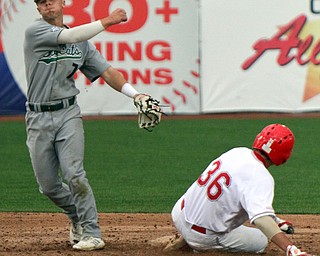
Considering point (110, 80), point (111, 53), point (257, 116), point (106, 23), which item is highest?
point (106, 23)

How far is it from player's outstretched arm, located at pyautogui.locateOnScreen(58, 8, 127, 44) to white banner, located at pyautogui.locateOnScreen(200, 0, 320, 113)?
1053 cm

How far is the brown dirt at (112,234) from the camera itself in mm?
7277

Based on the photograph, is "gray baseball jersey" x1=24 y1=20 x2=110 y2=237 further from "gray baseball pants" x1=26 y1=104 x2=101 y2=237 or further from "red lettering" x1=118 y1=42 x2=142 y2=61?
"red lettering" x1=118 y1=42 x2=142 y2=61

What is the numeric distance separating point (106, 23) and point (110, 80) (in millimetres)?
799

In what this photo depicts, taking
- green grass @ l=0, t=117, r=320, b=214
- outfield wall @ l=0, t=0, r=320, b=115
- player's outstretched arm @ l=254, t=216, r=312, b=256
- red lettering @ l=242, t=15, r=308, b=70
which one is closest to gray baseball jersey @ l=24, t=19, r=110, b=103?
player's outstretched arm @ l=254, t=216, r=312, b=256

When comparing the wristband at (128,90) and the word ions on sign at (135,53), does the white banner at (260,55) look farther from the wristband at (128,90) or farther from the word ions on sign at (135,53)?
the wristband at (128,90)

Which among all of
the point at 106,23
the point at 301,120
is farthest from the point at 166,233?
the point at 301,120

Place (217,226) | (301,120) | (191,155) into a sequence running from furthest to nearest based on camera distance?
(301,120), (191,155), (217,226)

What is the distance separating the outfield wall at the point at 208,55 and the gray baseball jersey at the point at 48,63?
1006 centimetres

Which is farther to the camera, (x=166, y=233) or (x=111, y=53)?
(x=111, y=53)

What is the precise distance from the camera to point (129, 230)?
8.38 metres

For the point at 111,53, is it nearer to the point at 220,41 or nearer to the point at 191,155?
the point at 220,41

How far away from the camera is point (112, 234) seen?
8.15 meters

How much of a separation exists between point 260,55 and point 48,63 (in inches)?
413
